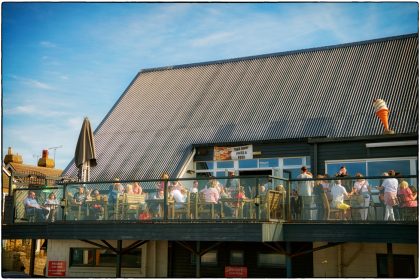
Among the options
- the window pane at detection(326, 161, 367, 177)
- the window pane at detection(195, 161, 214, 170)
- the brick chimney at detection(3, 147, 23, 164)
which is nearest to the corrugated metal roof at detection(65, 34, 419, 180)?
the window pane at detection(195, 161, 214, 170)

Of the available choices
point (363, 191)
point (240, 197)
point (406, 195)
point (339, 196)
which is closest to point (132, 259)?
point (240, 197)

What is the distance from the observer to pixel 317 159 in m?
21.6

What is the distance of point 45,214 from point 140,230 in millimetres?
3896

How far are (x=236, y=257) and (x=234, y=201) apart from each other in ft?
15.5

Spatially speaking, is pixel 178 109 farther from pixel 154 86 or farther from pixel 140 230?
pixel 140 230

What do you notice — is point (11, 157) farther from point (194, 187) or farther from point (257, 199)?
point (257, 199)

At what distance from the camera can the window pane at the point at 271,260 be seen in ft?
66.7

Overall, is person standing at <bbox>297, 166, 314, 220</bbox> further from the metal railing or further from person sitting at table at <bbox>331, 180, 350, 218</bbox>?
person sitting at table at <bbox>331, 180, 350, 218</bbox>

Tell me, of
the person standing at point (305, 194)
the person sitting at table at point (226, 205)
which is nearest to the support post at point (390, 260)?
the person standing at point (305, 194)

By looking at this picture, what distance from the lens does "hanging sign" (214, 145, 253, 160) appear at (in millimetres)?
23672

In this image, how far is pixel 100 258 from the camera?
23.1m

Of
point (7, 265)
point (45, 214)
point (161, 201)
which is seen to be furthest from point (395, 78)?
point (7, 265)

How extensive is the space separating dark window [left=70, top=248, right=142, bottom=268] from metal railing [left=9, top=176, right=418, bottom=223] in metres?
3.77

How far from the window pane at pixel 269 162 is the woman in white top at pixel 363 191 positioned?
675 centimetres
